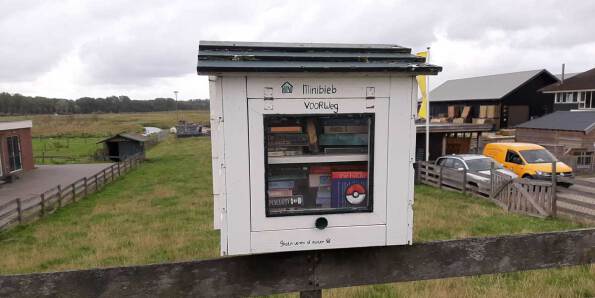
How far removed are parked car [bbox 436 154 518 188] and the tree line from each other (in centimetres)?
10700

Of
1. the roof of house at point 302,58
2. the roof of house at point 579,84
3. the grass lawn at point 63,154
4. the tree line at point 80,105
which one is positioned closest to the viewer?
the roof of house at point 302,58

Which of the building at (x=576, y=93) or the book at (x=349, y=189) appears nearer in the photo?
the book at (x=349, y=189)

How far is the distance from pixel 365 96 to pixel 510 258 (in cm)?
148

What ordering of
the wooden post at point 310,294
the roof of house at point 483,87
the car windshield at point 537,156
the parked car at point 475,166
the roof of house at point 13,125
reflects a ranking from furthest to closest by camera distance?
the roof of house at point 483,87, the roof of house at point 13,125, the car windshield at point 537,156, the parked car at point 475,166, the wooden post at point 310,294

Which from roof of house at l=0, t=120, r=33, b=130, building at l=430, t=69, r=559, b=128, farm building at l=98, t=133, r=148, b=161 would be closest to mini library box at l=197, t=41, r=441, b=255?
roof of house at l=0, t=120, r=33, b=130

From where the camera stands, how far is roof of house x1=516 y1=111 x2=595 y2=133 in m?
21.1

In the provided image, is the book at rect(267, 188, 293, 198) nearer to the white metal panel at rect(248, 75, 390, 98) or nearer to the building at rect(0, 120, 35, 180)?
the white metal panel at rect(248, 75, 390, 98)

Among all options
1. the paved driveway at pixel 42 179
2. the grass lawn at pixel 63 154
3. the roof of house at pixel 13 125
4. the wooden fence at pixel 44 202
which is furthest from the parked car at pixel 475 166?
the grass lawn at pixel 63 154

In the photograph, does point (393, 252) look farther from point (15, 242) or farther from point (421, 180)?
point (421, 180)

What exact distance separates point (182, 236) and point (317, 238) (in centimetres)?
803

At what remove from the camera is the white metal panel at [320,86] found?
6.84 ft

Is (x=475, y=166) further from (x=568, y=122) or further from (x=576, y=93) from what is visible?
(x=576, y=93)

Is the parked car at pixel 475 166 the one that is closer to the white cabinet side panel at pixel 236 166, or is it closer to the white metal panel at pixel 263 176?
the white metal panel at pixel 263 176

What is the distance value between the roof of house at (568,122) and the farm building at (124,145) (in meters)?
27.9
